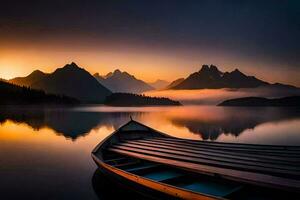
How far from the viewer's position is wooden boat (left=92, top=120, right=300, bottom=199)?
19.5 feet

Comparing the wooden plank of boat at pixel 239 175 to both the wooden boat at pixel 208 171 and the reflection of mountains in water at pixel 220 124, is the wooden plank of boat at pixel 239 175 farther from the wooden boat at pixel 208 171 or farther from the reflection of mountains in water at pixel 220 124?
the reflection of mountains in water at pixel 220 124

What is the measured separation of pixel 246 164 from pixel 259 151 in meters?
2.55

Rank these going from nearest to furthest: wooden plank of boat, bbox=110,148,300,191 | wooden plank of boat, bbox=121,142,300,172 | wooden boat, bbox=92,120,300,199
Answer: wooden plank of boat, bbox=110,148,300,191
wooden boat, bbox=92,120,300,199
wooden plank of boat, bbox=121,142,300,172

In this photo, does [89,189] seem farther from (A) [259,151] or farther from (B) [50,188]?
(A) [259,151]

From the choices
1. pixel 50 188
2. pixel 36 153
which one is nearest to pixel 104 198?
pixel 50 188

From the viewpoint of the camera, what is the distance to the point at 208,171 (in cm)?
697

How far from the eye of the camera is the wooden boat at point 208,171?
19.5 ft

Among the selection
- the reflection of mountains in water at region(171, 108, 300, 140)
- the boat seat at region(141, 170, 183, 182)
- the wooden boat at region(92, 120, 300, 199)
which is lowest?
the reflection of mountains in water at region(171, 108, 300, 140)

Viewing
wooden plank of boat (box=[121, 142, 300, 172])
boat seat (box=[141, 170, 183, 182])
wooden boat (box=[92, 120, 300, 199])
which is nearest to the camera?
wooden boat (box=[92, 120, 300, 199])

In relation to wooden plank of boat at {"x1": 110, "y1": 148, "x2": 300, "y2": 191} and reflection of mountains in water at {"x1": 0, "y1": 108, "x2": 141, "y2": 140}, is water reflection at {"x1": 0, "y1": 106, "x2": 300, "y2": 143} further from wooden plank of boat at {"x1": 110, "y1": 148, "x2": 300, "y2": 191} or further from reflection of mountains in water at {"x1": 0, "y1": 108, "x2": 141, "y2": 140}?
wooden plank of boat at {"x1": 110, "y1": 148, "x2": 300, "y2": 191}

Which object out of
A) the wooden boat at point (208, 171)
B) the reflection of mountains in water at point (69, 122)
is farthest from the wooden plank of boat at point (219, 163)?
the reflection of mountains in water at point (69, 122)

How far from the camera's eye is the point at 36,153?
1717 cm

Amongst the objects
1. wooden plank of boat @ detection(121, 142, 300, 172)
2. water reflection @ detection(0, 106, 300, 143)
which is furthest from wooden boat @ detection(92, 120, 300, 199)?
water reflection @ detection(0, 106, 300, 143)

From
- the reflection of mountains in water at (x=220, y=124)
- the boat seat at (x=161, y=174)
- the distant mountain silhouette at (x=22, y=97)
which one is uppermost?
the distant mountain silhouette at (x=22, y=97)
